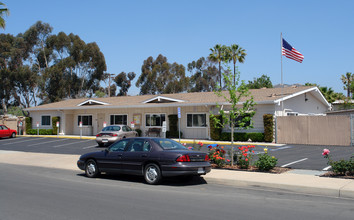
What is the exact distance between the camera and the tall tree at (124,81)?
241 ft

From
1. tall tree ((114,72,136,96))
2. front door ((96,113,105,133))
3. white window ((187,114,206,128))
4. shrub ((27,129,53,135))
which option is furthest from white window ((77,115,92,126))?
tall tree ((114,72,136,96))

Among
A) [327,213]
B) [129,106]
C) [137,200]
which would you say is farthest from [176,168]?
[129,106]

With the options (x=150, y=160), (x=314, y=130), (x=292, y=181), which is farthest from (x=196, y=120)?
(x=292, y=181)

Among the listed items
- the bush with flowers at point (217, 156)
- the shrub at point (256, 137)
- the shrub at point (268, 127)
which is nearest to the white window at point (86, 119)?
the shrub at point (256, 137)

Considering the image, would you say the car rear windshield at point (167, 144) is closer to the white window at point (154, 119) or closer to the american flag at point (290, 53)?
the american flag at point (290, 53)

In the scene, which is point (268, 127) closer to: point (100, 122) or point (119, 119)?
point (119, 119)

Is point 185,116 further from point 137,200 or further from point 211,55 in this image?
point 211,55

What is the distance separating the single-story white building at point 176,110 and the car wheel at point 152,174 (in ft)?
45.2

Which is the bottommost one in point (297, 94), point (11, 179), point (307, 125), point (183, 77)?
point (11, 179)

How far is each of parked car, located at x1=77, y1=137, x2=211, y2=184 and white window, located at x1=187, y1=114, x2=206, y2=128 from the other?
56.0 feet

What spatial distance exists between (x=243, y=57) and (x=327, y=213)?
44.7m

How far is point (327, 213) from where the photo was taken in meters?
7.15

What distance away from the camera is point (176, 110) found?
98.9 feet

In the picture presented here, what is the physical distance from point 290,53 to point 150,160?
16.8m
